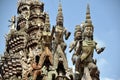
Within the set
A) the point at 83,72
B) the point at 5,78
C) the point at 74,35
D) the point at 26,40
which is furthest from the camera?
the point at 26,40

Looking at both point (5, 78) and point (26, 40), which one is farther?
point (26, 40)

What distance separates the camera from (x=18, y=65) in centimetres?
3847

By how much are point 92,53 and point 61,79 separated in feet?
7.19

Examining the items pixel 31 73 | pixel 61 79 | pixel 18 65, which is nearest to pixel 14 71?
pixel 18 65

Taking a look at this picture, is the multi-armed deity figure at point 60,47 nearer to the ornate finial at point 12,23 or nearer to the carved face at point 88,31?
the carved face at point 88,31

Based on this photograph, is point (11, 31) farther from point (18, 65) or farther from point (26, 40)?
point (18, 65)

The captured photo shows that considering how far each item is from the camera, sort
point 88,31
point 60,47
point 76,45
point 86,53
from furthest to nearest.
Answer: point 60,47 → point 76,45 → point 88,31 → point 86,53

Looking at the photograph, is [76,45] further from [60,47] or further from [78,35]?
[60,47]

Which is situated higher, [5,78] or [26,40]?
[26,40]

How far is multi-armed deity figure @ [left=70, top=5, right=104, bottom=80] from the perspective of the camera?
1372cm

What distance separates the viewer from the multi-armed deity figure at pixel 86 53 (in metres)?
13.7

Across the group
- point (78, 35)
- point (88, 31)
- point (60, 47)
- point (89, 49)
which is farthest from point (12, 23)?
point (89, 49)

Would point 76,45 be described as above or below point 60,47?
above

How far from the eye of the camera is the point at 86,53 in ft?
46.2
